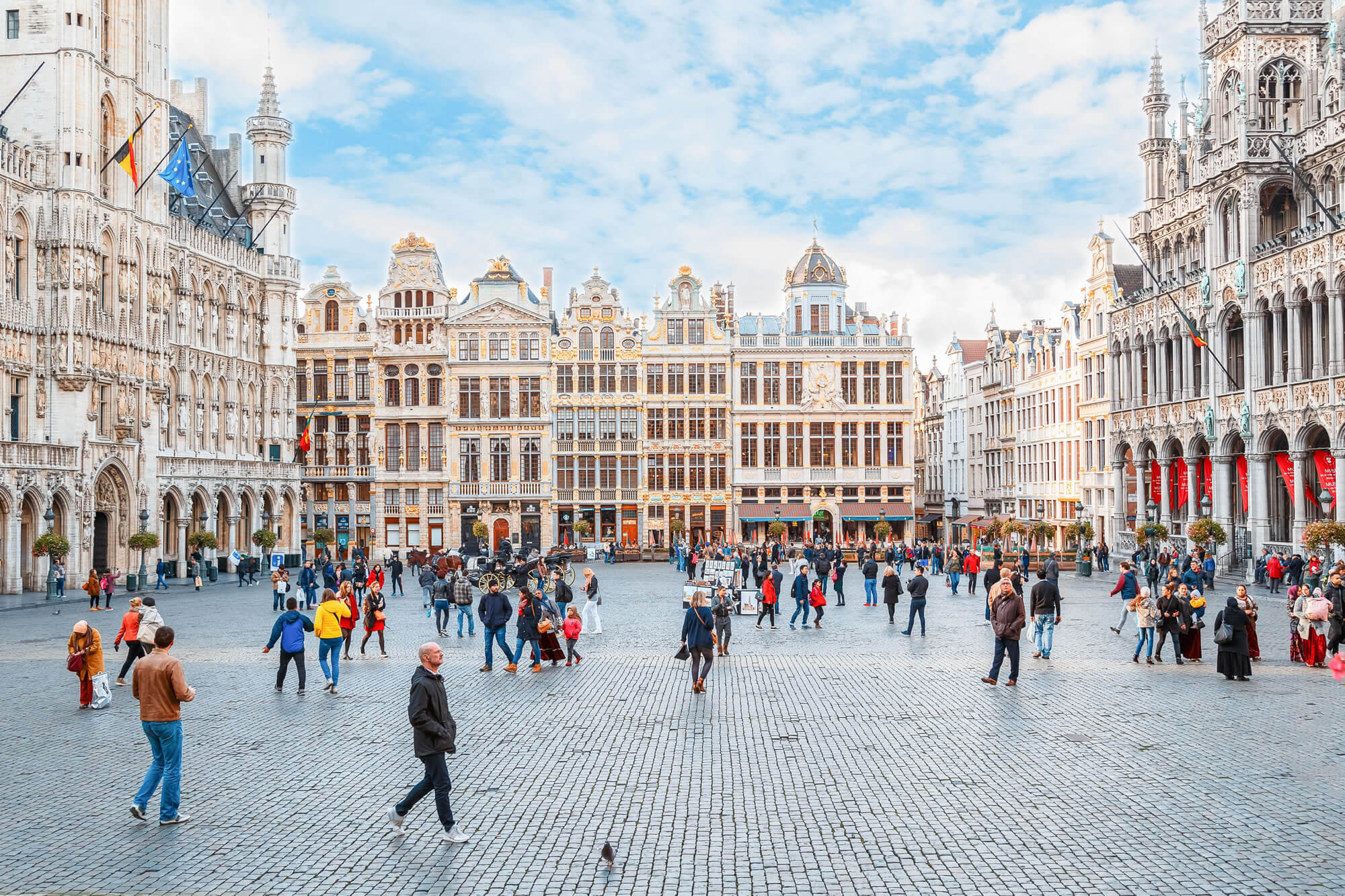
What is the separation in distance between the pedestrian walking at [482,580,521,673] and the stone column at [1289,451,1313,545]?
3252 centimetres

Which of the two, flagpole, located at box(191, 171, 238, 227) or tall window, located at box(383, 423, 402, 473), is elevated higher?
flagpole, located at box(191, 171, 238, 227)

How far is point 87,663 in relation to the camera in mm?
15773

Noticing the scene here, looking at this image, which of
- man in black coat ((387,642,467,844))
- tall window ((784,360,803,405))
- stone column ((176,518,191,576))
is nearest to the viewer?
man in black coat ((387,642,467,844))

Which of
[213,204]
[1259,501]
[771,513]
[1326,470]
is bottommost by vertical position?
[771,513]

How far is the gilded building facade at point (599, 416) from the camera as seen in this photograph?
232 feet

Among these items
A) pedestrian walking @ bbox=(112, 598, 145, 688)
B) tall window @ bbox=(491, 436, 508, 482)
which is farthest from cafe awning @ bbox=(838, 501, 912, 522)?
pedestrian walking @ bbox=(112, 598, 145, 688)

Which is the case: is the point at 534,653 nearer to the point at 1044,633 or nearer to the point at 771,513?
the point at 1044,633

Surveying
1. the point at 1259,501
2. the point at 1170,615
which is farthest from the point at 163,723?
the point at 1259,501

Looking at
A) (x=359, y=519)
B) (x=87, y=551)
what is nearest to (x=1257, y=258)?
(x=87, y=551)

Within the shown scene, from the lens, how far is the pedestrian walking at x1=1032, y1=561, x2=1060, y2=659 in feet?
65.2

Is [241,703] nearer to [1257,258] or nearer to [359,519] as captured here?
[1257,258]

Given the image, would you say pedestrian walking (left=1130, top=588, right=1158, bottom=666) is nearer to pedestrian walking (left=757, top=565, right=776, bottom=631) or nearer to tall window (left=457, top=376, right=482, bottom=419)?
pedestrian walking (left=757, top=565, right=776, bottom=631)

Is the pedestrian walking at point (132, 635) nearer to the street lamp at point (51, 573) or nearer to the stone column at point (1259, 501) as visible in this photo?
the street lamp at point (51, 573)

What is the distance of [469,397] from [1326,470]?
4497 cm
